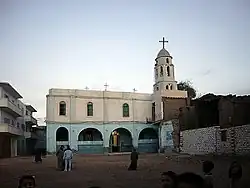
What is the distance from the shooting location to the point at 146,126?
4553 centimetres

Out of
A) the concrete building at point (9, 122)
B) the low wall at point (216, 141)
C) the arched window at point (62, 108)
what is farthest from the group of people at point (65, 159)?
the arched window at point (62, 108)

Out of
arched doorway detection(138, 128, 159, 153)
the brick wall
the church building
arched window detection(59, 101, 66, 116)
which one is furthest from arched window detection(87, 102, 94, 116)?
the brick wall

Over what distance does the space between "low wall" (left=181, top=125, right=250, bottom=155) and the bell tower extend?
1334 centimetres

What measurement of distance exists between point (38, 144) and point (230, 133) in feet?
134

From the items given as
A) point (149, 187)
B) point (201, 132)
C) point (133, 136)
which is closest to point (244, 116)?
point (201, 132)

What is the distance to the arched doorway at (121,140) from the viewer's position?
46088 millimetres

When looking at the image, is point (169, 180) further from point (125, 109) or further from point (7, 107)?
point (125, 109)

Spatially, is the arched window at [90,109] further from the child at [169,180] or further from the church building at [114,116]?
the child at [169,180]

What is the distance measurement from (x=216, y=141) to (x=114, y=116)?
67.2 ft

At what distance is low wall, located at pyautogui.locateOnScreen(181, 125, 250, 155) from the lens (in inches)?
865

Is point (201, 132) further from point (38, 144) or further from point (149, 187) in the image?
point (38, 144)

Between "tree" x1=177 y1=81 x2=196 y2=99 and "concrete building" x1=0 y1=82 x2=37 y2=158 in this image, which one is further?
"tree" x1=177 y1=81 x2=196 y2=99

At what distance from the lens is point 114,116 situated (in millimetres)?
44781

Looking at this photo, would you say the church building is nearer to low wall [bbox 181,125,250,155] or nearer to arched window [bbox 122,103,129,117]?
arched window [bbox 122,103,129,117]
